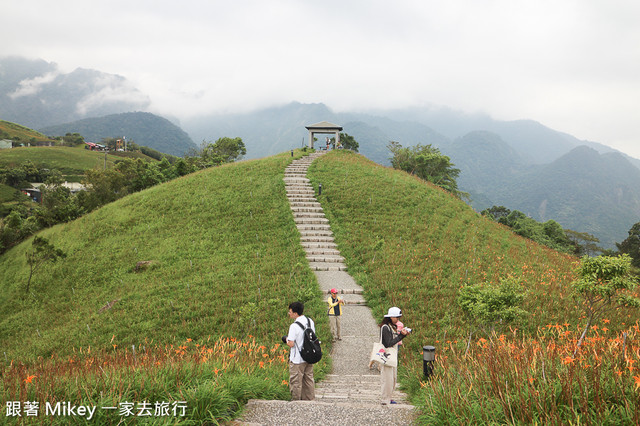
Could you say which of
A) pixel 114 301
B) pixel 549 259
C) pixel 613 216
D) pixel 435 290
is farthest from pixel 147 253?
pixel 613 216

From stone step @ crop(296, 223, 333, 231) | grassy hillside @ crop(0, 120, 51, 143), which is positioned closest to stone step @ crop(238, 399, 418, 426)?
stone step @ crop(296, 223, 333, 231)

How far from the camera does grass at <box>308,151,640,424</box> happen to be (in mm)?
3102

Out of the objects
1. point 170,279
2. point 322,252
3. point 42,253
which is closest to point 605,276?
point 322,252

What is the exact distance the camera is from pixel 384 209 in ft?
62.6

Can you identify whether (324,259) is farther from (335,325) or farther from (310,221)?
(335,325)

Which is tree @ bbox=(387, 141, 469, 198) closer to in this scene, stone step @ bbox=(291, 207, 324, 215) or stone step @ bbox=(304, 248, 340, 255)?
stone step @ bbox=(291, 207, 324, 215)

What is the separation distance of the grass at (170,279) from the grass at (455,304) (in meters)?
2.57

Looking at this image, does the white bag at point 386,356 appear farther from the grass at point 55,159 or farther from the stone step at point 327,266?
the grass at point 55,159

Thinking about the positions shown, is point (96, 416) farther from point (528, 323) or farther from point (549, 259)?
point (549, 259)

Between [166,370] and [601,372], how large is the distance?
16.6 feet

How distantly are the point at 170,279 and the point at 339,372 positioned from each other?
8848 millimetres

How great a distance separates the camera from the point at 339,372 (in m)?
7.43

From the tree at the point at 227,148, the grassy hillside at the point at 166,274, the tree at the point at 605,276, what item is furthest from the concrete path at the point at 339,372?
the tree at the point at 227,148

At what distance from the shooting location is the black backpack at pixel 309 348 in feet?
15.6
